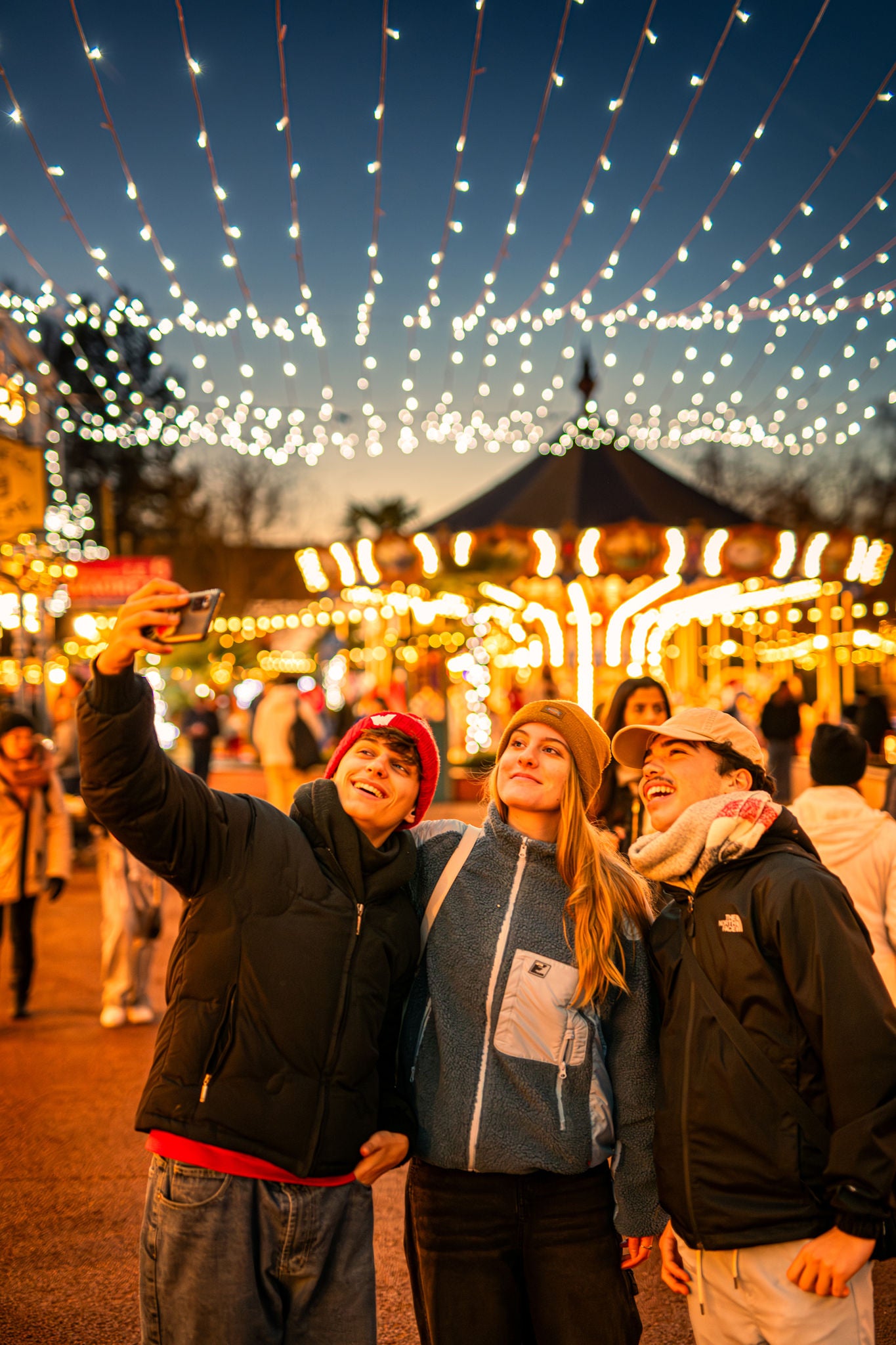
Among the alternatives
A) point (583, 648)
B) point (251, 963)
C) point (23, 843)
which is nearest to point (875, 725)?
point (583, 648)

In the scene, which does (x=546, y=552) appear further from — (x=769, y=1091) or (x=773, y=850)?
(x=769, y=1091)

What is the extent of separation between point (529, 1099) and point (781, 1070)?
50 centimetres

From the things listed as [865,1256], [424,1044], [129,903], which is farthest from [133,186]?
[865,1256]

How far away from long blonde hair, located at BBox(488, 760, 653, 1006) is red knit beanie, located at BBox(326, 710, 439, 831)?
0.17m

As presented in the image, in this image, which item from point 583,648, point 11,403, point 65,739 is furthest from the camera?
point 583,648

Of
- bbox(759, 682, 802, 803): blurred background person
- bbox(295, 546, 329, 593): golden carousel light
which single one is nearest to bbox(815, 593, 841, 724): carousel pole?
bbox(759, 682, 802, 803): blurred background person

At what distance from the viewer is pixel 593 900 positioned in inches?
88.3

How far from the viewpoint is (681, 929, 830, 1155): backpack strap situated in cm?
193

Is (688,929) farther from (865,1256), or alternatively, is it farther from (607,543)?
(607,543)

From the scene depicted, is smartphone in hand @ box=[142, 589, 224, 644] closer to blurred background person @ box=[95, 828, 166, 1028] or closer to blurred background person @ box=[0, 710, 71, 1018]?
blurred background person @ box=[95, 828, 166, 1028]

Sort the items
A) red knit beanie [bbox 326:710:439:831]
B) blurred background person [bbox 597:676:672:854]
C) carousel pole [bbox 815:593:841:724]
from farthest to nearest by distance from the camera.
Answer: carousel pole [bbox 815:593:841:724] < blurred background person [bbox 597:676:672:854] < red knit beanie [bbox 326:710:439:831]

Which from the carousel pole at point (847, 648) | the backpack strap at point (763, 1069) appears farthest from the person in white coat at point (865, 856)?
the carousel pole at point (847, 648)

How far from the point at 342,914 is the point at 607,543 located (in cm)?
1236

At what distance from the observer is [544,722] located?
245 cm
